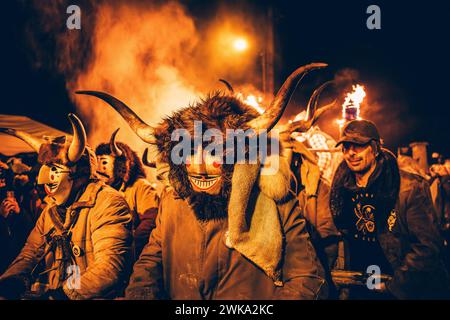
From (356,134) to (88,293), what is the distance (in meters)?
2.90

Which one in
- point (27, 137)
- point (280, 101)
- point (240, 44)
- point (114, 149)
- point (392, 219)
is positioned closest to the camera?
point (280, 101)

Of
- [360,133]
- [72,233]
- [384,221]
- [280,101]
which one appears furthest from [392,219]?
[72,233]

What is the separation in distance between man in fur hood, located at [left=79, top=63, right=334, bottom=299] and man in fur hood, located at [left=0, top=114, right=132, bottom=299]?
489 millimetres

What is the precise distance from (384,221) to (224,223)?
4.99ft

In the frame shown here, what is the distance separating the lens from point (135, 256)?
4535 millimetres

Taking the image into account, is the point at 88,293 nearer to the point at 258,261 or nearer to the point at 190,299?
the point at 190,299

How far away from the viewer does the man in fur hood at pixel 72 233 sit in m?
4.05

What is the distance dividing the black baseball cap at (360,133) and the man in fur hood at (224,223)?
91 cm

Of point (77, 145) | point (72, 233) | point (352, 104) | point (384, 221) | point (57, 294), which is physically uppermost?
point (352, 104)

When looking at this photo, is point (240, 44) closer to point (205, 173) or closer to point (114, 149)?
point (114, 149)

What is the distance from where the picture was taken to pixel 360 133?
4.26 m

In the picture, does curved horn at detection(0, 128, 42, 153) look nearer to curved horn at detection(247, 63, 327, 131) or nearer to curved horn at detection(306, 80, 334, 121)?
curved horn at detection(247, 63, 327, 131)

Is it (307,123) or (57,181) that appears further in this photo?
(307,123)

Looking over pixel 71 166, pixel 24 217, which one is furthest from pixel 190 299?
pixel 24 217
